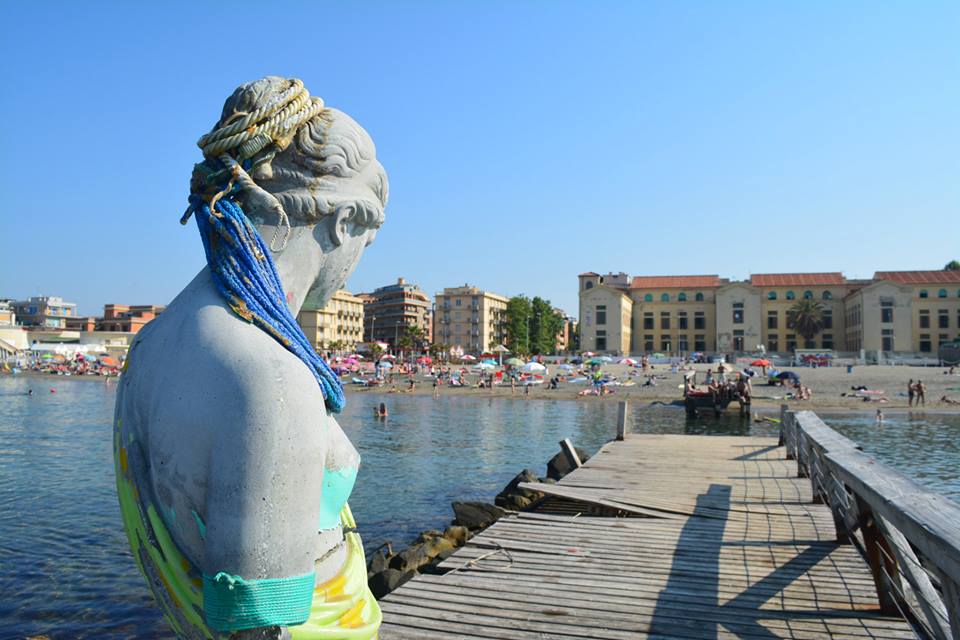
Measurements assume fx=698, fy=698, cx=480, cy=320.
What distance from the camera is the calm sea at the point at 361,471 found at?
34.4 ft

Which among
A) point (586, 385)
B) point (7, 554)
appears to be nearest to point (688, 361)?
point (586, 385)

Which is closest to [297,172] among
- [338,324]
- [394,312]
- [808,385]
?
[808,385]

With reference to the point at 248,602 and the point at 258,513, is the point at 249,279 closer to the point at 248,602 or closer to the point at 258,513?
the point at 258,513

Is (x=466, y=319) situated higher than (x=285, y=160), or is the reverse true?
(x=466, y=319)

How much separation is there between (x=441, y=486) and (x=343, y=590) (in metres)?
18.5

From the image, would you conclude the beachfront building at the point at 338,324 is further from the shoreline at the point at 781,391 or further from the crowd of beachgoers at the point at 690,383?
the shoreline at the point at 781,391

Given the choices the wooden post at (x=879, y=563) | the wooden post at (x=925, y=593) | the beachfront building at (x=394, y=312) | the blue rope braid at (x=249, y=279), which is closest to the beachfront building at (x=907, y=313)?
the beachfront building at (x=394, y=312)

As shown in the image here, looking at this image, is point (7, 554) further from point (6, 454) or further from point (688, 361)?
point (688, 361)

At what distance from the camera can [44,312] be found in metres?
155

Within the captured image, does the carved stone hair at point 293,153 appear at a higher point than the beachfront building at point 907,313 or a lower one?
lower

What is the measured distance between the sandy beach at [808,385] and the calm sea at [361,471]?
19.7 ft

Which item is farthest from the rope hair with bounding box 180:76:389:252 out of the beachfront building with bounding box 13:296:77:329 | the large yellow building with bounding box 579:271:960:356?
the beachfront building with bounding box 13:296:77:329

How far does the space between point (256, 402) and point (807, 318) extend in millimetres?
112976

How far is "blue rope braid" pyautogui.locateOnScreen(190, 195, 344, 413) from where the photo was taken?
1454 mm
